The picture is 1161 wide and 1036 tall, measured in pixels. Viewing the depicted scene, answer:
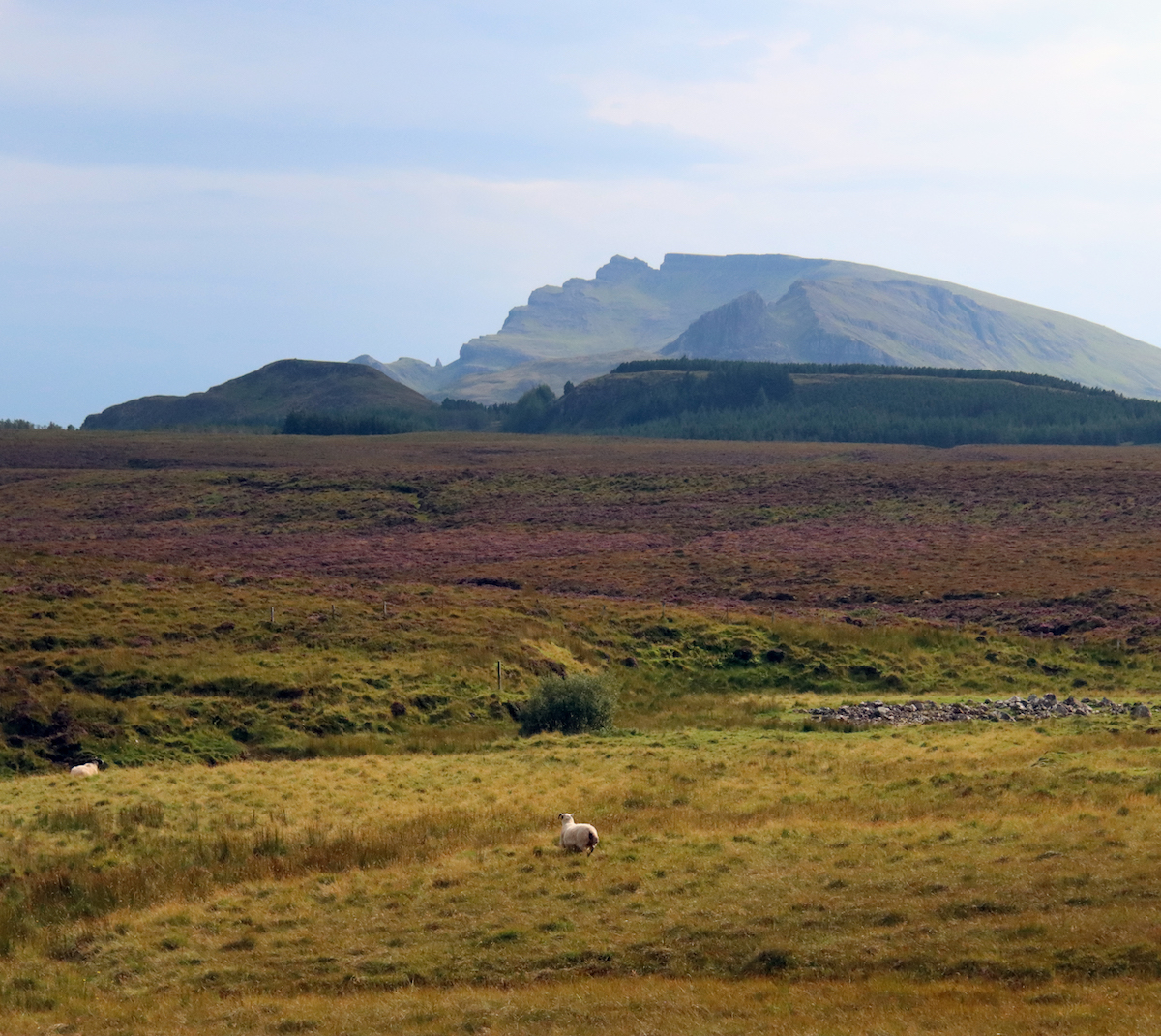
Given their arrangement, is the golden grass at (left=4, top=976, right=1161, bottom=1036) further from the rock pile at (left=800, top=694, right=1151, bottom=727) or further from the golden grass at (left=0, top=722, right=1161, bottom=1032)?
the rock pile at (left=800, top=694, right=1151, bottom=727)

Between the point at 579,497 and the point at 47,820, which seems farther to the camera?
the point at 579,497

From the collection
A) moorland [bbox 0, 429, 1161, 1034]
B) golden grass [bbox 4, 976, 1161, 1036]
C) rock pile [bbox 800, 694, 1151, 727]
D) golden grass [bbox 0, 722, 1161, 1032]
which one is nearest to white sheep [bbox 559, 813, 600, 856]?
golden grass [bbox 0, 722, 1161, 1032]

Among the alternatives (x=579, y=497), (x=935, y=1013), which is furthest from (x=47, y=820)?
(x=579, y=497)

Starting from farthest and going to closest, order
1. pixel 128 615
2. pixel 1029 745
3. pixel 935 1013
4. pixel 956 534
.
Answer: pixel 956 534 < pixel 128 615 < pixel 1029 745 < pixel 935 1013

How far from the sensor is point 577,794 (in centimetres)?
2675

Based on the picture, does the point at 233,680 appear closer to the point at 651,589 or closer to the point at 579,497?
the point at 651,589

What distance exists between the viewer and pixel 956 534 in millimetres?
84688

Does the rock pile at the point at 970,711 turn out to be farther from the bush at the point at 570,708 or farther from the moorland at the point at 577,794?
the bush at the point at 570,708

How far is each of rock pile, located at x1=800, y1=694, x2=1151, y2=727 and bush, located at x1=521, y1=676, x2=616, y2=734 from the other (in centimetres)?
670

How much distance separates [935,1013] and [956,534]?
74434 mm

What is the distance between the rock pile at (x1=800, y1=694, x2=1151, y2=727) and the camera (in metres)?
35.9

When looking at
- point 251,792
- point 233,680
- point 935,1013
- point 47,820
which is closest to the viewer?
point 935,1013

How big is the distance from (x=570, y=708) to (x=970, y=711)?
12274mm

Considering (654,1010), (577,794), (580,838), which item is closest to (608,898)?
(580,838)
